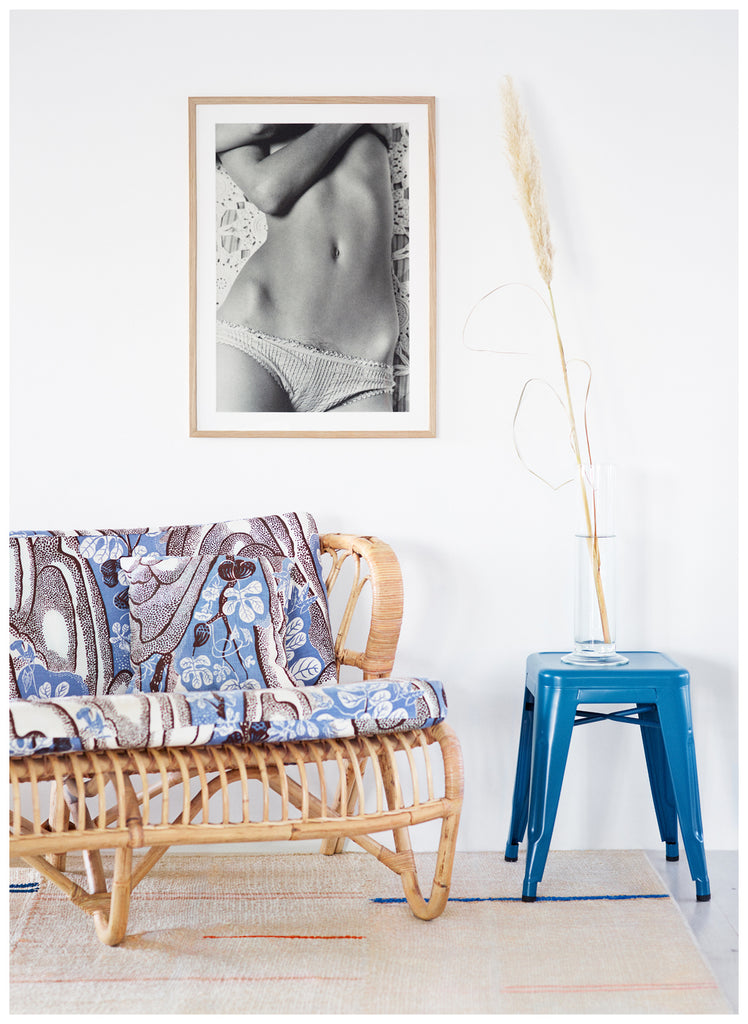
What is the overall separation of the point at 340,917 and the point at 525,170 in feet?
5.53

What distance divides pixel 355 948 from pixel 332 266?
5.04ft

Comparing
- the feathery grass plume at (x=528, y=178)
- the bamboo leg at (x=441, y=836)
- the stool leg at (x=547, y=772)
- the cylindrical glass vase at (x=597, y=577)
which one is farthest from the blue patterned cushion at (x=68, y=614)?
the feathery grass plume at (x=528, y=178)

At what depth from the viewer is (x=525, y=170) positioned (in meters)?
2.11

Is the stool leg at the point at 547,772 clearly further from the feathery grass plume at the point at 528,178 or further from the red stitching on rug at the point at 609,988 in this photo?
the feathery grass plume at the point at 528,178

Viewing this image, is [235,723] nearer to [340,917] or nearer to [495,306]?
[340,917]

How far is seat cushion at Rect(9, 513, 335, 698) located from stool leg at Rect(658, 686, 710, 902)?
722 millimetres

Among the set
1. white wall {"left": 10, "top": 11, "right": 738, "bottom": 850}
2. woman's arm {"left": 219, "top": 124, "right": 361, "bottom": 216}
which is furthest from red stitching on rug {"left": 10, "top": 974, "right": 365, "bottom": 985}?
woman's arm {"left": 219, "top": 124, "right": 361, "bottom": 216}

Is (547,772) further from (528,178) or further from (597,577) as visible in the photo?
(528,178)

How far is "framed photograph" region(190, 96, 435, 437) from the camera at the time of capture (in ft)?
7.40

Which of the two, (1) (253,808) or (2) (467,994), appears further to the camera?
(1) (253,808)

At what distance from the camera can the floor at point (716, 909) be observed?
1630mm

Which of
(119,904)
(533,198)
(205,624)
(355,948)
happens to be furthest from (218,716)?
(533,198)

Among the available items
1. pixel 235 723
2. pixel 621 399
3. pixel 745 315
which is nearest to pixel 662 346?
pixel 621 399

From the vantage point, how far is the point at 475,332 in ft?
7.46
